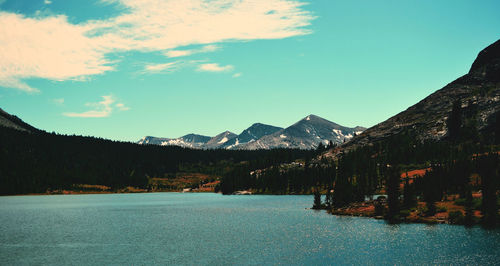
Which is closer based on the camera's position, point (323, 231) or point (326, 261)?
point (326, 261)

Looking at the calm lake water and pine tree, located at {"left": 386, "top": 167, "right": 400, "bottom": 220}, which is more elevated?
pine tree, located at {"left": 386, "top": 167, "right": 400, "bottom": 220}

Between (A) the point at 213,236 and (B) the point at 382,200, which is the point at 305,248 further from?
(B) the point at 382,200

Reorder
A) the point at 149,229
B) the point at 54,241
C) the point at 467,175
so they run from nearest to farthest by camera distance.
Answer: the point at 54,241 → the point at 149,229 → the point at 467,175

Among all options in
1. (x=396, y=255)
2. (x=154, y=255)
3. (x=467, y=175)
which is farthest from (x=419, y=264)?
(x=467, y=175)

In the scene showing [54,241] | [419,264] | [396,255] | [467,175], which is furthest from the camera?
[467,175]

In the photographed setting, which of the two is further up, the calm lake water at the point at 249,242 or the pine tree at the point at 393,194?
the pine tree at the point at 393,194

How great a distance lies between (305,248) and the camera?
8312 centimetres

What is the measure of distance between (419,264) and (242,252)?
3165 cm

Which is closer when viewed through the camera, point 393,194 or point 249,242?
point 249,242

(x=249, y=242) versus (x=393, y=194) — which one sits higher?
(x=393, y=194)

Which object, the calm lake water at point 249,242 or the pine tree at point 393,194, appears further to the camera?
the pine tree at point 393,194

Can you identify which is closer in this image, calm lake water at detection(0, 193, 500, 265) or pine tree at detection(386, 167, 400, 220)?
calm lake water at detection(0, 193, 500, 265)

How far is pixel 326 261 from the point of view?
70.3m

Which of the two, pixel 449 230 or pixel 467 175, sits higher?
pixel 467 175
